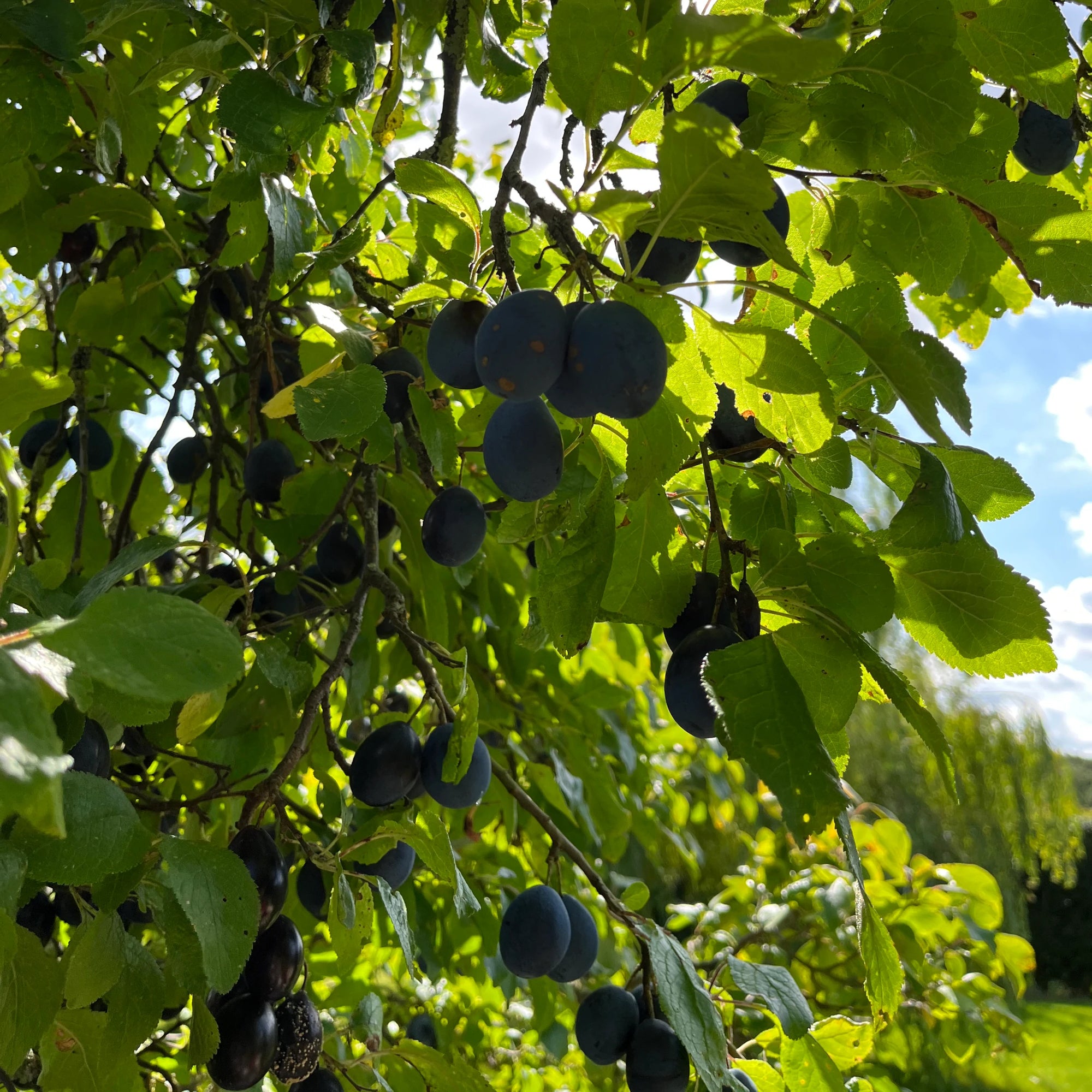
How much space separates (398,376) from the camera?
111 centimetres

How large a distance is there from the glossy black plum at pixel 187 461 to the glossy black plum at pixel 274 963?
94 cm

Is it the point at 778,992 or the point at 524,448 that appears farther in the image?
the point at 778,992

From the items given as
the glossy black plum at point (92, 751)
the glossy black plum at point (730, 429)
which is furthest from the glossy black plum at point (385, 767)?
the glossy black plum at point (730, 429)

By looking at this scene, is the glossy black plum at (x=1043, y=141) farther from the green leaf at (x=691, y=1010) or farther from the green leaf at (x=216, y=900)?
the green leaf at (x=216, y=900)

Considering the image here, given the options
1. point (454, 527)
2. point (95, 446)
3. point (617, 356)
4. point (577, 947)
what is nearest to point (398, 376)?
point (454, 527)

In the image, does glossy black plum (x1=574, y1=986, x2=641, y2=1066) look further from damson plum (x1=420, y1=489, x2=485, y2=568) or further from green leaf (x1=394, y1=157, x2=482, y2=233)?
green leaf (x1=394, y1=157, x2=482, y2=233)

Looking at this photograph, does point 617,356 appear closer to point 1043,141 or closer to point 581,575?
point 581,575

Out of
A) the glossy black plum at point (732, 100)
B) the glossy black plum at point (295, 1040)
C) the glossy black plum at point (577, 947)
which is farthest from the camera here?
the glossy black plum at point (577, 947)

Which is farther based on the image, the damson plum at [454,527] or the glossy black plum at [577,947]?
the glossy black plum at [577,947]

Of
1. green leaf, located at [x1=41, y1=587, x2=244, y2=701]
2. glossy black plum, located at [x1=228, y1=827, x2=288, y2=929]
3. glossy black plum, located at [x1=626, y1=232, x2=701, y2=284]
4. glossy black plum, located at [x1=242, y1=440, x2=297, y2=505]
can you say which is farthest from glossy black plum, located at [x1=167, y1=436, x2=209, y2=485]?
green leaf, located at [x1=41, y1=587, x2=244, y2=701]

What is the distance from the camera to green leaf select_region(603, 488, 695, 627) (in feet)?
2.61

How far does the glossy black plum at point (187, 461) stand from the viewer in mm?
1639

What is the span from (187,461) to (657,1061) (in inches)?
48.1

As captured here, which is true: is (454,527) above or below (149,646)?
above
